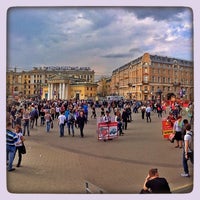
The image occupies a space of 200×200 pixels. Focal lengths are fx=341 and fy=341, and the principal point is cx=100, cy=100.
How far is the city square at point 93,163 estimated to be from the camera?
15.9 ft

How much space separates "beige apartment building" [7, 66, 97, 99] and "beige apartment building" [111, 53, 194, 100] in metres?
0.45

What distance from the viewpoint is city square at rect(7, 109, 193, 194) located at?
15.9 feet

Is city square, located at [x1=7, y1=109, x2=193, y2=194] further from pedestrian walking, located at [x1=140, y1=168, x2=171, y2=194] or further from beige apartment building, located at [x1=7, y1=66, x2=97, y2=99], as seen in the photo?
beige apartment building, located at [x1=7, y1=66, x2=97, y2=99]

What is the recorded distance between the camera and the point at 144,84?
5.78 meters

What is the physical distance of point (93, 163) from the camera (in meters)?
5.23

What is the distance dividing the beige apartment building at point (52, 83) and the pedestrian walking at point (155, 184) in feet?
5.84

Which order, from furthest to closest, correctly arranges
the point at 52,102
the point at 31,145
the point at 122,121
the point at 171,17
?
1. the point at 122,121
2. the point at 52,102
3. the point at 31,145
4. the point at 171,17

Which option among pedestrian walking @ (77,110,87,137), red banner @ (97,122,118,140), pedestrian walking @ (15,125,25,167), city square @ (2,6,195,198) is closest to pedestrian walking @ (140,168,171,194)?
city square @ (2,6,195,198)

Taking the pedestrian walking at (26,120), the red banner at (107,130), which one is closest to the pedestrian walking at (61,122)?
the pedestrian walking at (26,120)

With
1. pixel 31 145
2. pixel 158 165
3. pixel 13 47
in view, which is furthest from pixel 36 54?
pixel 158 165

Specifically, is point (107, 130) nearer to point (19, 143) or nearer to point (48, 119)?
point (48, 119)

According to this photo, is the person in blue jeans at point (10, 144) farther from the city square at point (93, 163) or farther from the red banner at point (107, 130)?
the red banner at point (107, 130)

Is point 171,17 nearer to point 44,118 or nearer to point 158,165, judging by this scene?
point 158,165

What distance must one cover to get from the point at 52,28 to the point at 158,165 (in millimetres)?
2596
